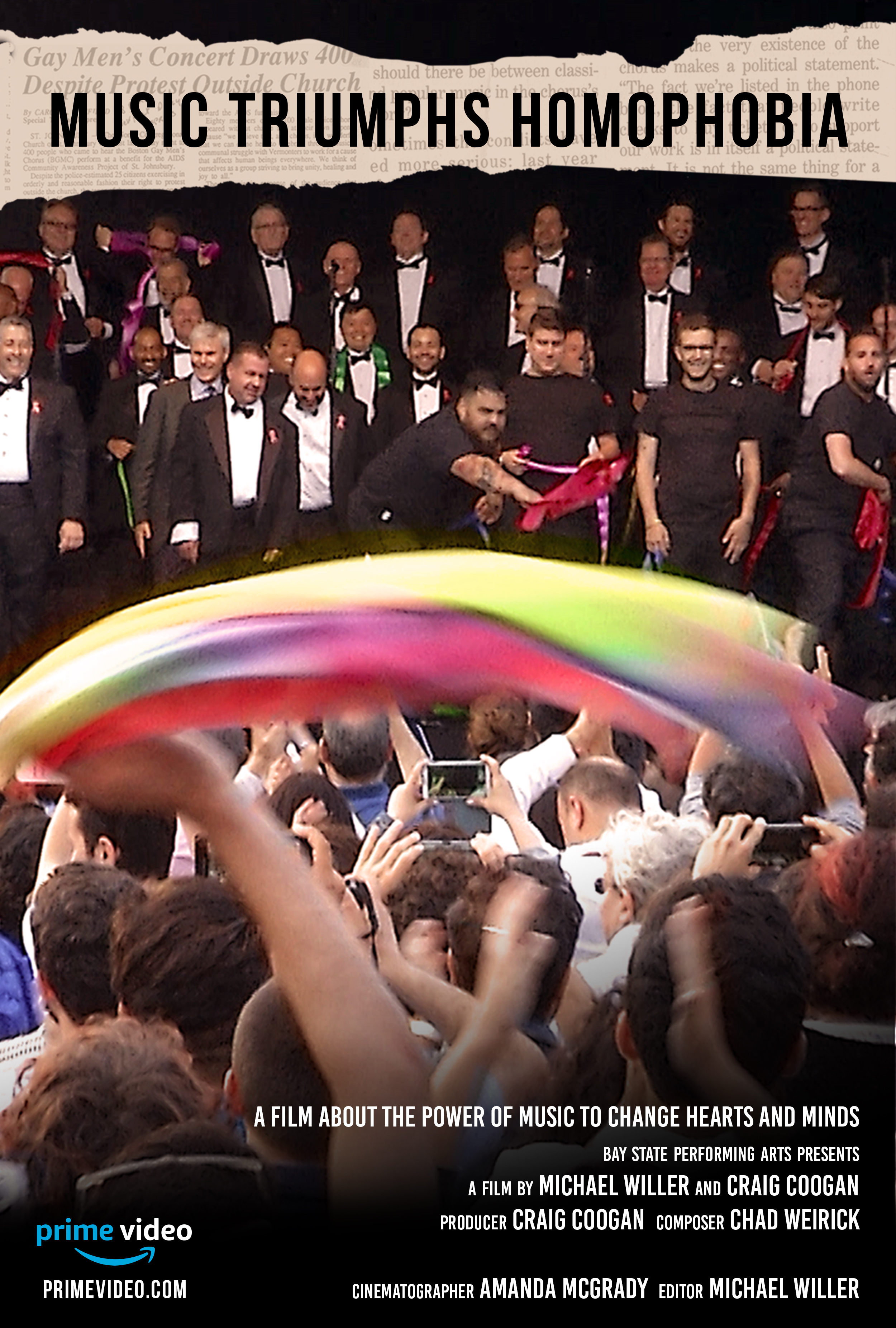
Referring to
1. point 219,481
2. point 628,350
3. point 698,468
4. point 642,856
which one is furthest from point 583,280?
point 642,856

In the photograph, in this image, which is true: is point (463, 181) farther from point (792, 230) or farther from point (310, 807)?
point (310, 807)

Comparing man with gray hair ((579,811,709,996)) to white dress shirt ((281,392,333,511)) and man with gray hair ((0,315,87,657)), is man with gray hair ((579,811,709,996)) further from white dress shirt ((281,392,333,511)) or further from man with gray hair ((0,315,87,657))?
man with gray hair ((0,315,87,657))

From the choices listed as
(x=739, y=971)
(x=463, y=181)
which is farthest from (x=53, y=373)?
(x=739, y=971)

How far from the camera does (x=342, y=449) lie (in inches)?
123

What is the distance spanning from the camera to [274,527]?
3121 millimetres

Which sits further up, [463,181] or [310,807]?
[463,181]

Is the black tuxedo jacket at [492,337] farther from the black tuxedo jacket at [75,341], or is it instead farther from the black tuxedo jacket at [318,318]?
the black tuxedo jacket at [75,341]

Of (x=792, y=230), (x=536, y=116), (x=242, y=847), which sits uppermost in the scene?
(x=536, y=116)

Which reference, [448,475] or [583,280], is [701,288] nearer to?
[583,280]

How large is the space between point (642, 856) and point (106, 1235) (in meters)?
1.10

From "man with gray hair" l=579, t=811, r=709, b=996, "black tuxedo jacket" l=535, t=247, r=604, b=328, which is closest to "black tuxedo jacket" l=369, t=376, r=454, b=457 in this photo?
"black tuxedo jacket" l=535, t=247, r=604, b=328

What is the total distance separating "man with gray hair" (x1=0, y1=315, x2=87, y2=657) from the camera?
3.13 meters

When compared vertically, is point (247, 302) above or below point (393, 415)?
above

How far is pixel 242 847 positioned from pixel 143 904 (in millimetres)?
191
